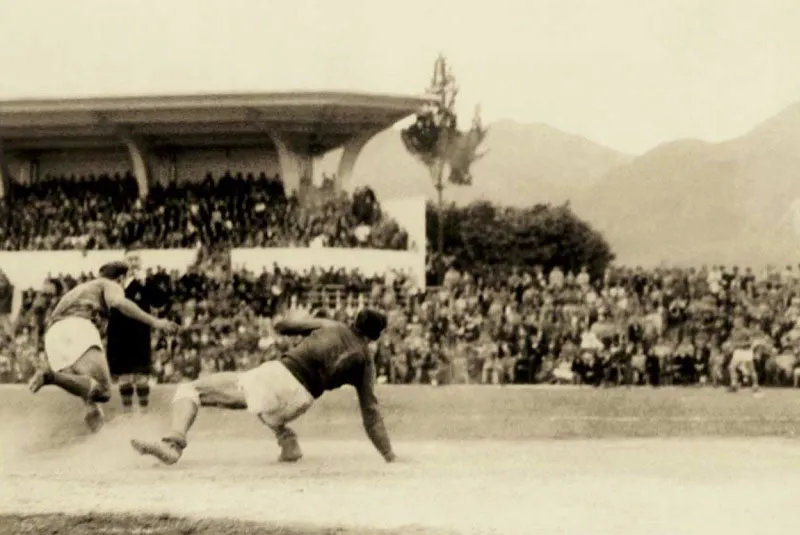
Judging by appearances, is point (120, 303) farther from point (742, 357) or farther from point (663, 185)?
point (742, 357)

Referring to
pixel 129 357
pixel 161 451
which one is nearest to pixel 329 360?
pixel 161 451

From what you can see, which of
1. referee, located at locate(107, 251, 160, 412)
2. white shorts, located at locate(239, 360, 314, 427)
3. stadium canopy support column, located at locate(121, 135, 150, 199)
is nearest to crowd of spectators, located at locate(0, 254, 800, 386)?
referee, located at locate(107, 251, 160, 412)

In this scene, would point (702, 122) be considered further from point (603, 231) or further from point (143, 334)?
point (143, 334)

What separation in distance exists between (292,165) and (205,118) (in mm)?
854

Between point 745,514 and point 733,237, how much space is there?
14.1 ft

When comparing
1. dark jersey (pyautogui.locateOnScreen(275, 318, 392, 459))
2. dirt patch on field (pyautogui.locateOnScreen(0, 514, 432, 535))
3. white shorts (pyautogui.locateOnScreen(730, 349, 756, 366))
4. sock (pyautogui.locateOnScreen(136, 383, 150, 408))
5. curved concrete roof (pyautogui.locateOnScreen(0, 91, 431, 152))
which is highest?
curved concrete roof (pyautogui.locateOnScreen(0, 91, 431, 152))

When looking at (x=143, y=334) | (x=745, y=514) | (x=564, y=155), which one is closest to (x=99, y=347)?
(x=143, y=334)

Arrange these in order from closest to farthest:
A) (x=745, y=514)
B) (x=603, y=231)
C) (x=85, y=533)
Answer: (x=85, y=533) < (x=745, y=514) < (x=603, y=231)

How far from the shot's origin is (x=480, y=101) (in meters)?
9.37

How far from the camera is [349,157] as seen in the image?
10.3m

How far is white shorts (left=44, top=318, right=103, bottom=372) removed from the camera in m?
8.26

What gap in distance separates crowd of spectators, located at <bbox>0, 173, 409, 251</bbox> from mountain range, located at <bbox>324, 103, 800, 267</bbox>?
37cm

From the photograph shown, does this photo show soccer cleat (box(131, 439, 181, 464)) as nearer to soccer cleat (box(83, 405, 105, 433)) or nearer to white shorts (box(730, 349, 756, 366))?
soccer cleat (box(83, 405, 105, 433))

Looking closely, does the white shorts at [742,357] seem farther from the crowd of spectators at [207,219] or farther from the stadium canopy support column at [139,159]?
the stadium canopy support column at [139,159]
